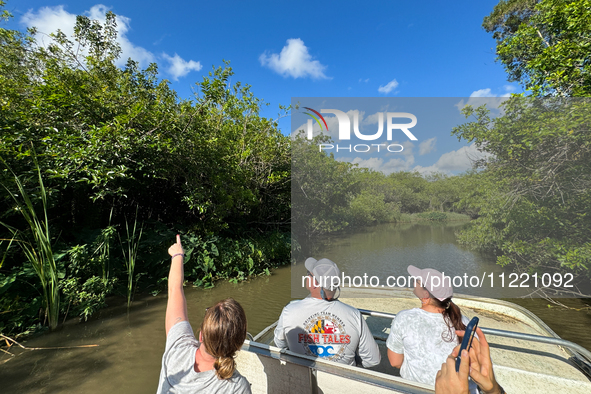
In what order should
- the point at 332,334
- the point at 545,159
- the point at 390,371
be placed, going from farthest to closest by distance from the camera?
the point at 545,159 < the point at 390,371 < the point at 332,334

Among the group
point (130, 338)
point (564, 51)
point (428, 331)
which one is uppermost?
point (564, 51)

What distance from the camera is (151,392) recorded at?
2887 millimetres

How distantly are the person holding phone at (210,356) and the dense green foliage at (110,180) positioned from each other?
9.32 ft

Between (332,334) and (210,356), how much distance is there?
40.6 inches

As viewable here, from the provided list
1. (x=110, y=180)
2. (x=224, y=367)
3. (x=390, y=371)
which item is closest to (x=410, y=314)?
(x=390, y=371)

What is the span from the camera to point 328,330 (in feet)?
5.97

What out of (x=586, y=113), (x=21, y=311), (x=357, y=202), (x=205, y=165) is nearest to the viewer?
(x=21, y=311)

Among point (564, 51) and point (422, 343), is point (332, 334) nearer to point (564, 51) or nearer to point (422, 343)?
point (422, 343)

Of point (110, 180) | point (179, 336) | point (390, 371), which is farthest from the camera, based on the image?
point (110, 180)

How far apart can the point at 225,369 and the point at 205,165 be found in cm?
611

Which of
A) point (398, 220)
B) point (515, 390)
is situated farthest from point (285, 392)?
point (398, 220)

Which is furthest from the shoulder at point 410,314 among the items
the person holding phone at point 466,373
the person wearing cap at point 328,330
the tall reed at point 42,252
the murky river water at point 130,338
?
the tall reed at point 42,252

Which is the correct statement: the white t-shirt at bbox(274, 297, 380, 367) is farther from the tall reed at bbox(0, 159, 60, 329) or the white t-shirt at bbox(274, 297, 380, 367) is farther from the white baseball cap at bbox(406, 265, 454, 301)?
the tall reed at bbox(0, 159, 60, 329)

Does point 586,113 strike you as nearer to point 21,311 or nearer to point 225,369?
point 225,369
